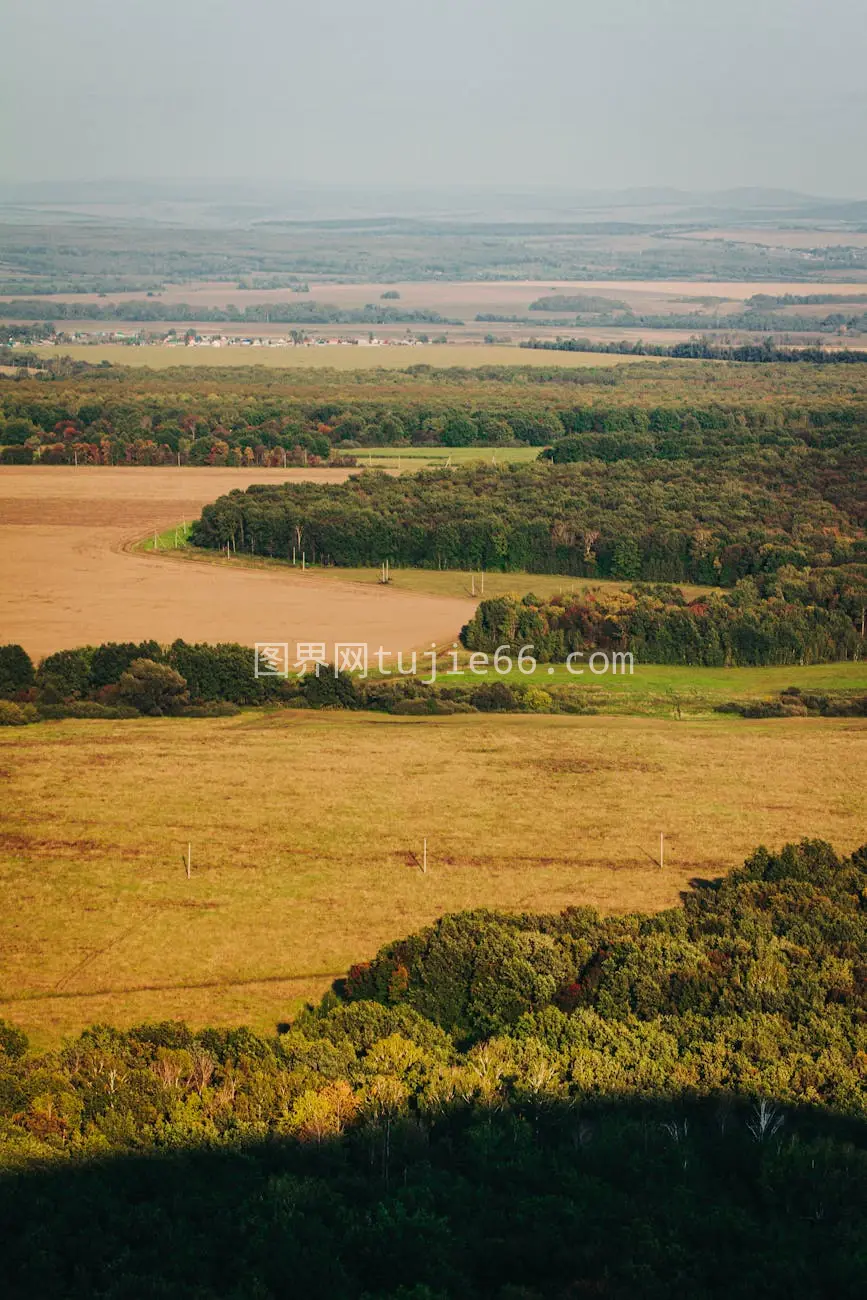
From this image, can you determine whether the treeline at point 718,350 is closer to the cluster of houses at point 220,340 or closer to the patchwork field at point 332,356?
the patchwork field at point 332,356

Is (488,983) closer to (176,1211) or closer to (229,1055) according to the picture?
(229,1055)

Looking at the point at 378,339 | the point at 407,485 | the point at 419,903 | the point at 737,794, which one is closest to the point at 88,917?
the point at 419,903

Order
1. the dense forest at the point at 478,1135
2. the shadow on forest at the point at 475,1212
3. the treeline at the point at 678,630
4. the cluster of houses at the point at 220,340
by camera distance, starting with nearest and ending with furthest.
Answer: the shadow on forest at the point at 475,1212, the dense forest at the point at 478,1135, the treeline at the point at 678,630, the cluster of houses at the point at 220,340

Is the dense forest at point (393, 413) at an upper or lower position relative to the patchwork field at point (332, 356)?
lower

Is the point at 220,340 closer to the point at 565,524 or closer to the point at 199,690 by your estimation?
the point at 565,524

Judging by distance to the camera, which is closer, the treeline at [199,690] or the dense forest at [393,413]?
the treeline at [199,690]

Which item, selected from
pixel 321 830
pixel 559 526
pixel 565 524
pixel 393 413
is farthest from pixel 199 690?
pixel 393 413

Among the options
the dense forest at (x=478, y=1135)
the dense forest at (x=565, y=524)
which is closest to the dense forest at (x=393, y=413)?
the dense forest at (x=565, y=524)
